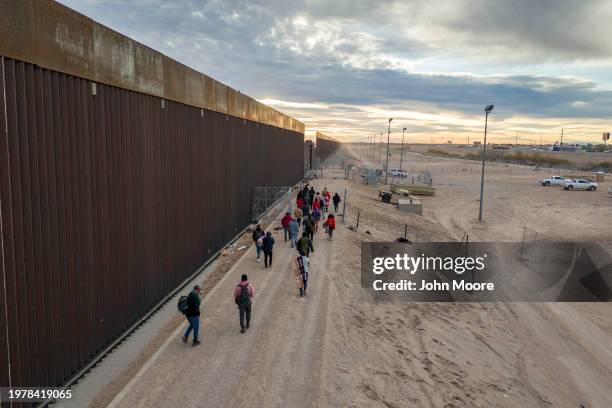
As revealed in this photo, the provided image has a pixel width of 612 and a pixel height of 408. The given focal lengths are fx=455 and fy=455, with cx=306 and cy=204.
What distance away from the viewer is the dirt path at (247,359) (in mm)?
8258

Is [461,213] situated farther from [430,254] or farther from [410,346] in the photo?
[410,346]

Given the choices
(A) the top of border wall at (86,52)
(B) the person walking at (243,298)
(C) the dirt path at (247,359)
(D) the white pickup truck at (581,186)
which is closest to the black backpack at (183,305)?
(C) the dirt path at (247,359)

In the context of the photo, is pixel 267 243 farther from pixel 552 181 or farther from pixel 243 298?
pixel 552 181

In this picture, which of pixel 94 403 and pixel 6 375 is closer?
pixel 6 375

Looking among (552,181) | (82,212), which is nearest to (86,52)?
(82,212)

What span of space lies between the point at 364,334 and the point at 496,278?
34.3 feet

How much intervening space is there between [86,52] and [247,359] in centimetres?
700

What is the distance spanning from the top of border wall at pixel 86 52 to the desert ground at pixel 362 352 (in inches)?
237

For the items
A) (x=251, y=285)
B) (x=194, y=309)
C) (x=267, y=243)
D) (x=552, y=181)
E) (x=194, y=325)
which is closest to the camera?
(x=194, y=309)

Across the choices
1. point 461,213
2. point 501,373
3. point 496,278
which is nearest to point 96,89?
point 501,373

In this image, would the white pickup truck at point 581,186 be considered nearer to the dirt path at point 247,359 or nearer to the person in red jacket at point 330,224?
the person in red jacket at point 330,224

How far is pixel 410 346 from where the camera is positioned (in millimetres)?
11570

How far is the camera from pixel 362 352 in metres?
10.6

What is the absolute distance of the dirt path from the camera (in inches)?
325
